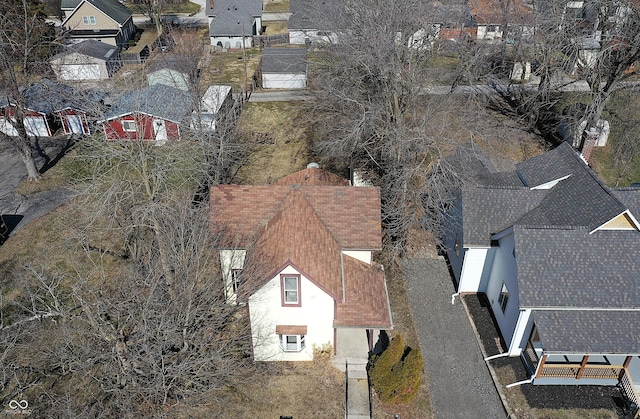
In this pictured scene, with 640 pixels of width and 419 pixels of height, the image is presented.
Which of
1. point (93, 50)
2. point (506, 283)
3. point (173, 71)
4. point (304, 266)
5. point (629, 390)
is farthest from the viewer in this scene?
point (93, 50)

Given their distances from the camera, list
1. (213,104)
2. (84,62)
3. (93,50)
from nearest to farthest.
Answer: (213,104) → (84,62) → (93,50)

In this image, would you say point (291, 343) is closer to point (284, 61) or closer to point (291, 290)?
point (291, 290)

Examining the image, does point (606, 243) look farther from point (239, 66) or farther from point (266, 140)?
point (239, 66)

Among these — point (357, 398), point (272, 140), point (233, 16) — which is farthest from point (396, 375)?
point (233, 16)

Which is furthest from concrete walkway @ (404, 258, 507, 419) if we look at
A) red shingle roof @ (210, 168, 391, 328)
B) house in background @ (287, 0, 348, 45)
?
house in background @ (287, 0, 348, 45)

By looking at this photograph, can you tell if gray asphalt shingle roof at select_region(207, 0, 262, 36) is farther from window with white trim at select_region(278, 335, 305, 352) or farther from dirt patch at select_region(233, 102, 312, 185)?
window with white trim at select_region(278, 335, 305, 352)

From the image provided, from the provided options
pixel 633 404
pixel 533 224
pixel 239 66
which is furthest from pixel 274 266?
pixel 239 66

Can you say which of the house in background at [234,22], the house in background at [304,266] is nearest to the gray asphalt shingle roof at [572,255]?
the house in background at [304,266]
